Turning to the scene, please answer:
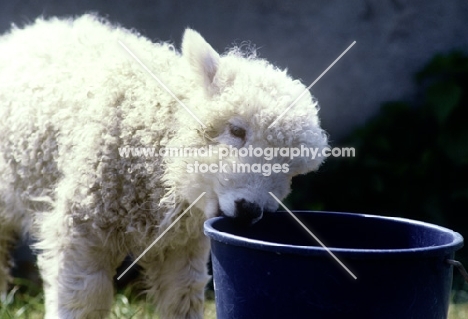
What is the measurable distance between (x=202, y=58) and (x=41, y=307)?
2.09m

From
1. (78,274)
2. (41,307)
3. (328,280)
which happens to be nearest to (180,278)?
(78,274)

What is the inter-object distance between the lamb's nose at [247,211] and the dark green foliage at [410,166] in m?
2.61

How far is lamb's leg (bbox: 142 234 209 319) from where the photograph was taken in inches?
154

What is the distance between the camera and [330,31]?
19.2ft

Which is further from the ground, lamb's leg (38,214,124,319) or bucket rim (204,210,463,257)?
bucket rim (204,210,463,257)

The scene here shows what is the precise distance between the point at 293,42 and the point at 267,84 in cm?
258

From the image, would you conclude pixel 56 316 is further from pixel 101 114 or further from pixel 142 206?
pixel 101 114

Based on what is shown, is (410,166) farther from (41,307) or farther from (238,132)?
(238,132)

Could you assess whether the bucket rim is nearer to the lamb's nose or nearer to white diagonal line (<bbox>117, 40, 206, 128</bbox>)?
the lamb's nose

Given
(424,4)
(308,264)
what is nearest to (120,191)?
(308,264)

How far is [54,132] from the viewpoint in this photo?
3779 millimetres

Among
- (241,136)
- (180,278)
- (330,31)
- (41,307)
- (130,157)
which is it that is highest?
(330,31)

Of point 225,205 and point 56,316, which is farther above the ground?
point 225,205

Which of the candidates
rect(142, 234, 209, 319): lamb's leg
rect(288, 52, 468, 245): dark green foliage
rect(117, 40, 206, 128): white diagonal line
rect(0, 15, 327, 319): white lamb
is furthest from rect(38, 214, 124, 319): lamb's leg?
rect(288, 52, 468, 245): dark green foliage
